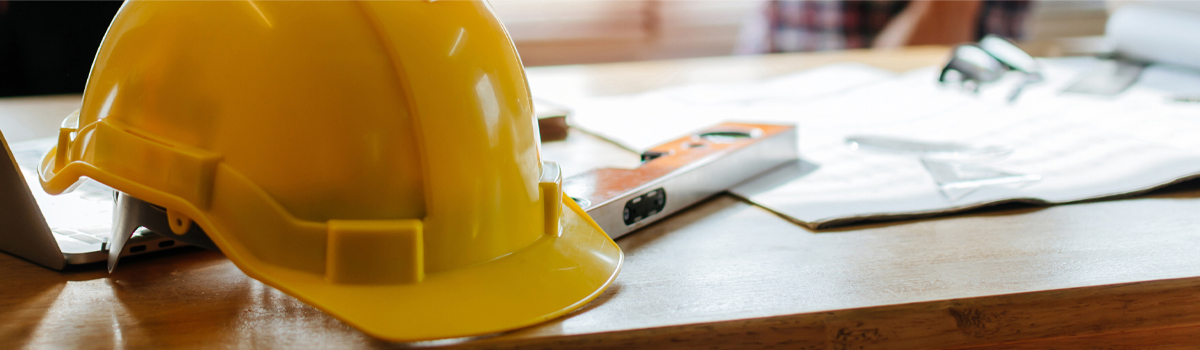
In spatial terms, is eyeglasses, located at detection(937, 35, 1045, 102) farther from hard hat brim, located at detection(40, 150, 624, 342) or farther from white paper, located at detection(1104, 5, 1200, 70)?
hard hat brim, located at detection(40, 150, 624, 342)

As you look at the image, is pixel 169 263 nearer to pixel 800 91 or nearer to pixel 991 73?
pixel 800 91

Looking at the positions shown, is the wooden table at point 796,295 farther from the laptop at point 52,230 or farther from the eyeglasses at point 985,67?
the eyeglasses at point 985,67

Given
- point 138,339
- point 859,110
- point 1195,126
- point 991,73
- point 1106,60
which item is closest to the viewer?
point 138,339

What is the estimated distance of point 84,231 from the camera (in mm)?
427

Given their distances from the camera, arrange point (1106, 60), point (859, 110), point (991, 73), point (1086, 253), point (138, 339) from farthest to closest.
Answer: point (1106, 60) < point (991, 73) < point (859, 110) < point (1086, 253) < point (138, 339)

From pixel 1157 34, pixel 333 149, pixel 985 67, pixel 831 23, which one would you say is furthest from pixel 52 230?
pixel 831 23

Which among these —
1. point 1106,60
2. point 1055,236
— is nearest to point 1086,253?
point 1055,236

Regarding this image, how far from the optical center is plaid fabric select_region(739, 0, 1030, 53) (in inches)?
80.7

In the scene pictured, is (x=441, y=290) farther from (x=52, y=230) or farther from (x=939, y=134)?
(x=939, y=134)

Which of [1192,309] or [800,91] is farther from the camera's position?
[800,91]

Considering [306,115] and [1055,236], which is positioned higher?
[306,115]

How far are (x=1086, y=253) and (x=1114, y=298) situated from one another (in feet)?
0.18

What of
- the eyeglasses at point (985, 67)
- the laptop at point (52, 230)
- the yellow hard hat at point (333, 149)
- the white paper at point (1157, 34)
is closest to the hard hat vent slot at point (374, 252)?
the yellow hard hat at point (333, 149)

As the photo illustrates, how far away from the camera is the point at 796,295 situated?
14.5 inches
